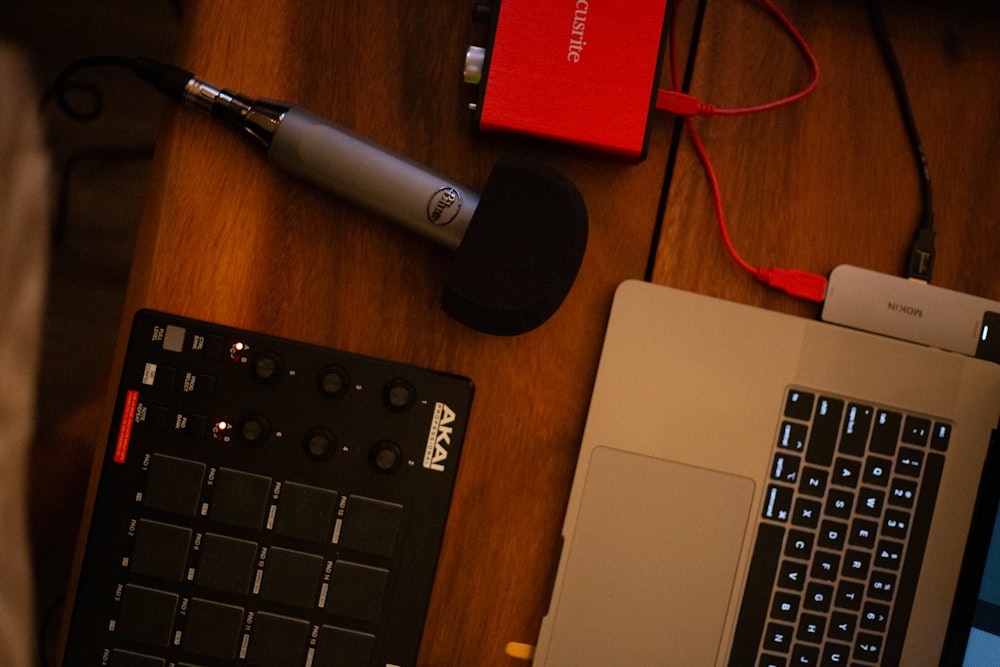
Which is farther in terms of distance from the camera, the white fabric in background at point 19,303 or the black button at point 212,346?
the white fabric in background at point 19,303

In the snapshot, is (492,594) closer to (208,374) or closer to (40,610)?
(208,374)

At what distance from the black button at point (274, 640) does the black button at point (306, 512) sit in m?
0.07

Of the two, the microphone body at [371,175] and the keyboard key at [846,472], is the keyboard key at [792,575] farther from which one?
the microphone body at [371,175]

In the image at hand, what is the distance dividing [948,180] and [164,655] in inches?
30.4

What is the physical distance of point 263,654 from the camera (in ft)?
1.96

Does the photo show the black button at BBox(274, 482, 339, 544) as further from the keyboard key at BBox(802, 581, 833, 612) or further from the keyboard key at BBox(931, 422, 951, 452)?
the keyboard key at BBox(931, 422, 951, 452)

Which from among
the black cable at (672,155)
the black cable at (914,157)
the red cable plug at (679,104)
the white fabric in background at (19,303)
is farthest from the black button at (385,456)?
the white fabric in background at (19,303)

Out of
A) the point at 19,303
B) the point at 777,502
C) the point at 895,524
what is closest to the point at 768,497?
the point at 777,502

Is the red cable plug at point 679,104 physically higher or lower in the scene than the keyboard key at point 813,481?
higher

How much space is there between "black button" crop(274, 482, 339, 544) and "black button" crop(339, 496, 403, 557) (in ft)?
0.04

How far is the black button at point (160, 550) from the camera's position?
1.95 feet

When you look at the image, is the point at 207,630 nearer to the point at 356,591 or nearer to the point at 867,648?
the point at 356,591

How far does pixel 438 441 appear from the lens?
61cm

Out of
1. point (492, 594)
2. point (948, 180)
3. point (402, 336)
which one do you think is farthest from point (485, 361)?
point (948, 180)
